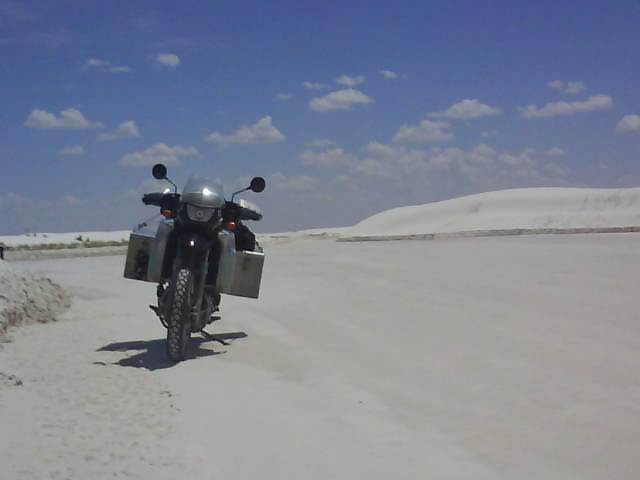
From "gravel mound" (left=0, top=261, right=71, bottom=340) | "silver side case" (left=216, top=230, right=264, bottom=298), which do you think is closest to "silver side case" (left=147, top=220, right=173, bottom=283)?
"silver side case" (left=216, top=230, right=264, bottom=298)

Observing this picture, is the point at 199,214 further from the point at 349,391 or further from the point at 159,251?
the point at 349,391

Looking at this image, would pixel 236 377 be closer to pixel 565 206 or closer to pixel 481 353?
pixel 481 353

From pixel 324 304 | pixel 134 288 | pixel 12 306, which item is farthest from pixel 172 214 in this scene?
pixel 134 288

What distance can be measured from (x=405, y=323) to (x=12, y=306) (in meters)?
5.84

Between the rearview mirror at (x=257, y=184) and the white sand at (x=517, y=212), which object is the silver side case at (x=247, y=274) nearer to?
the rearview mirror at (x=257, y=184)

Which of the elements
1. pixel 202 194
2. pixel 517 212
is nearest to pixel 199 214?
pixel 202 194

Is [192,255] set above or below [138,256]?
above

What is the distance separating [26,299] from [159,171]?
13.3 ft

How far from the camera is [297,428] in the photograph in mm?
5781

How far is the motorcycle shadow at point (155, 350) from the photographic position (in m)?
8.18

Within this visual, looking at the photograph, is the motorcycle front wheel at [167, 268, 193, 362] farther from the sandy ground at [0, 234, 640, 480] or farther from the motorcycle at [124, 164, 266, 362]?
the sandy ground at [0, 234, 640, 480]

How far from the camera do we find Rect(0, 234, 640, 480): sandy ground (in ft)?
16.3

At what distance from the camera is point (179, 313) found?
26.2 ft

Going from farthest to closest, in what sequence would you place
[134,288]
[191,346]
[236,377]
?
[134,288], [191,346], [236,377]
